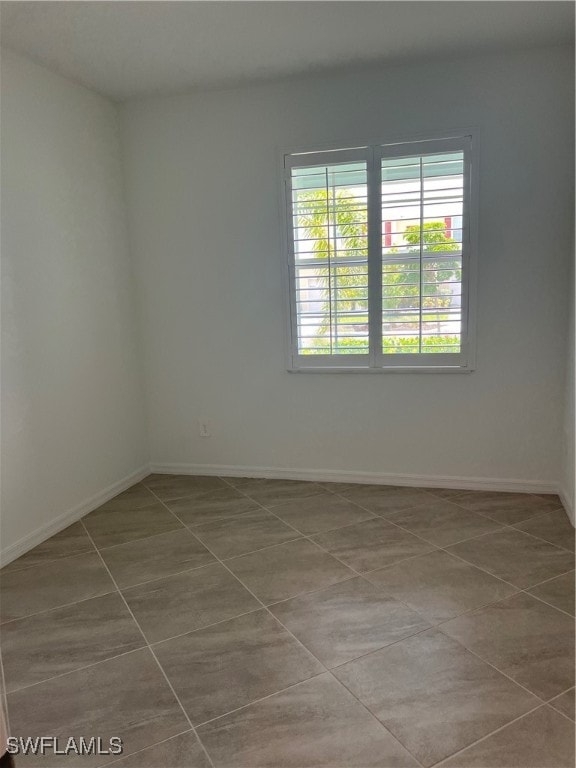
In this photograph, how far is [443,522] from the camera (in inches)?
119

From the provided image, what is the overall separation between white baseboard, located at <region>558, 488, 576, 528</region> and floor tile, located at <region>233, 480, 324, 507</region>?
4.71 feet

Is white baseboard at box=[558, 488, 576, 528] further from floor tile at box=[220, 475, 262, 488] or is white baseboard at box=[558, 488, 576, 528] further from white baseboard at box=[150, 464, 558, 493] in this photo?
floor tile at box=[220, 475, 262, 488]

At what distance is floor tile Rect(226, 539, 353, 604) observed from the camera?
2.42 m

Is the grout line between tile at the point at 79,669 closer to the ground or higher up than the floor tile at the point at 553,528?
closer to the ground

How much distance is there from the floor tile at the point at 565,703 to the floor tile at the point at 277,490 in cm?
192

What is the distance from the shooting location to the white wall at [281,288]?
3.10 meters

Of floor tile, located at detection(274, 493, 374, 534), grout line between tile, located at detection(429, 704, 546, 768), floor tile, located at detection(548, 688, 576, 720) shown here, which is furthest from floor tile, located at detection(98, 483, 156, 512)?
floor tile, located at detection(548, 688, 576, 720)

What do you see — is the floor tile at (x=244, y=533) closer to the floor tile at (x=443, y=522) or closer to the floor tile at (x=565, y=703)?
the floor tile at (x=443, y=522)

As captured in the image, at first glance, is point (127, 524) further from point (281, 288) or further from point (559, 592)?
point (559, 592)

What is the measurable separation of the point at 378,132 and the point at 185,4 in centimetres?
132

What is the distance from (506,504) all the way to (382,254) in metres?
1.67

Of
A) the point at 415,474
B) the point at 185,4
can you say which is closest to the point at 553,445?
the point at 415,474

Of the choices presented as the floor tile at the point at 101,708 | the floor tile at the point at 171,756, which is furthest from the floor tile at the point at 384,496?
the floor tile at the point at 171,756

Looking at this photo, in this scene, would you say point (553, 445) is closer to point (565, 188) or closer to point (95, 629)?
point (565, 188)
